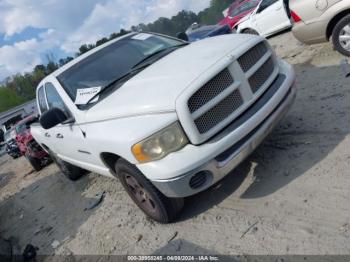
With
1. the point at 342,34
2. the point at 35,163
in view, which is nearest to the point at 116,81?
the point at 342,34

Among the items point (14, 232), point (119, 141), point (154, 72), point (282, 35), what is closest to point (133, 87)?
point (154, 72)

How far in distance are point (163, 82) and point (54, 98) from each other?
229 cm

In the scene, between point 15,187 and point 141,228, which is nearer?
point 141,228

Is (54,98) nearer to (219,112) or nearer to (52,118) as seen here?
(52,118)

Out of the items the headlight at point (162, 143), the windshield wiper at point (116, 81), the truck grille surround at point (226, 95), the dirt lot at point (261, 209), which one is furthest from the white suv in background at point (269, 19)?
the headlight at point (162, 143)

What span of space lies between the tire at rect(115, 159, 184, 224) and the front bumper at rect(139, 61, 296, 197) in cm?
18

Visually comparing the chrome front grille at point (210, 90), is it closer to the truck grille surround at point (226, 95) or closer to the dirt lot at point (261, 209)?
the truck grille surround at point (226, 95)

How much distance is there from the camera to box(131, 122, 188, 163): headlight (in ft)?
10.2

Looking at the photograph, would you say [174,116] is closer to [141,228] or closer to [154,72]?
[154,72]

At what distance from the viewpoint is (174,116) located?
3078mm

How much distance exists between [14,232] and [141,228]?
9.73ft

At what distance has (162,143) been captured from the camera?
10.3 feet

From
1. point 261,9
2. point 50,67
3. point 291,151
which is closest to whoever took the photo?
point 291,151

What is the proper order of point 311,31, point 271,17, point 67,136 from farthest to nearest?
1. point 271,17
2. point 311,31
3. point 67,136
